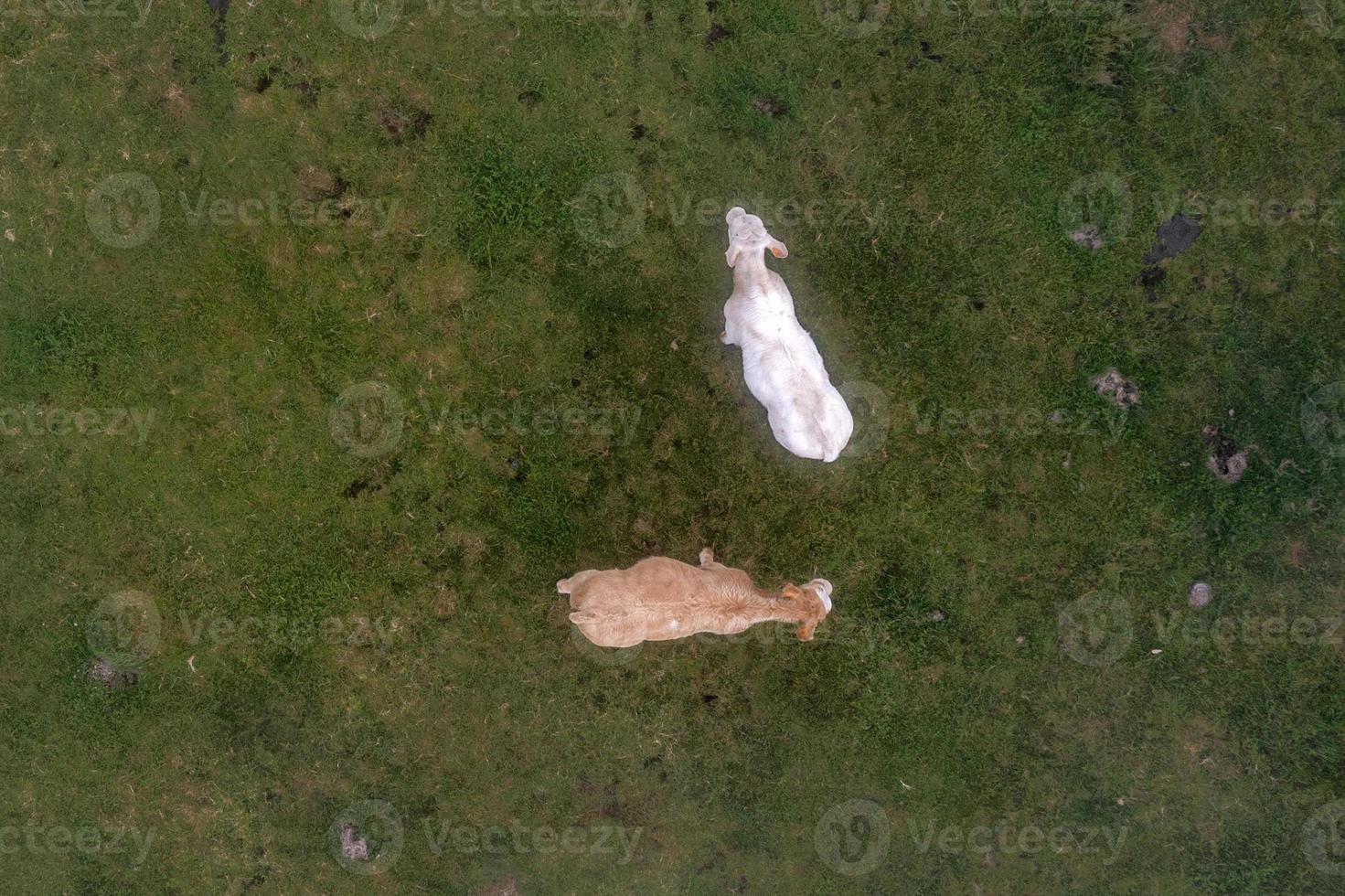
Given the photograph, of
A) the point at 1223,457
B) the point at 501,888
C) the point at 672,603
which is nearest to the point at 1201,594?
the point at 1223,457

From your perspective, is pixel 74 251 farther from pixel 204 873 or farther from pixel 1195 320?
pixel 1195 320

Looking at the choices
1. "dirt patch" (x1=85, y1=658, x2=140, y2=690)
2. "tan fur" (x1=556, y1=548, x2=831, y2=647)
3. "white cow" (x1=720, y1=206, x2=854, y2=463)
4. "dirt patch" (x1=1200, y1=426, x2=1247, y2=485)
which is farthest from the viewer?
"dirt patch" (x1=85, y1=658, x2=140, y2=690)

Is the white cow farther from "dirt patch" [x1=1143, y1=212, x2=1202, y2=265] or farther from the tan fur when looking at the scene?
"dirt patch" [x1=1143, y1=212, x2=1202, y2=265]

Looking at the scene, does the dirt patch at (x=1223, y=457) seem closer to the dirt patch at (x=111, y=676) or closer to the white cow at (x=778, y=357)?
the white cow at (x=778, y=357)

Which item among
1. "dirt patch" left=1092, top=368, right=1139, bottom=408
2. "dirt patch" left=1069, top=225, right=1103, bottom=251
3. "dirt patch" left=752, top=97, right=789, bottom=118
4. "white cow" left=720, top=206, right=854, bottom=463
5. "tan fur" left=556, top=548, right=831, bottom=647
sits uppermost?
"dirt patch" left=752, top=97, right=789, bottom=118

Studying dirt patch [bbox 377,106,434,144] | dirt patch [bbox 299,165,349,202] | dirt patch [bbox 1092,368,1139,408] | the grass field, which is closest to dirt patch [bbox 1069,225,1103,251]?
the grass field
